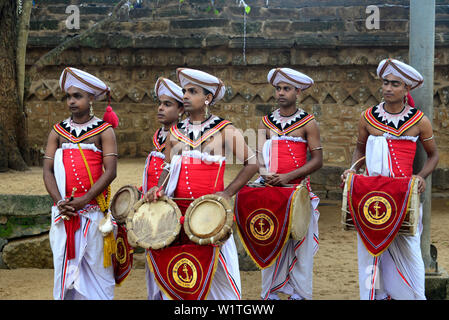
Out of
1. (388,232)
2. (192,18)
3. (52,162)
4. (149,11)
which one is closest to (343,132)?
(192,18)

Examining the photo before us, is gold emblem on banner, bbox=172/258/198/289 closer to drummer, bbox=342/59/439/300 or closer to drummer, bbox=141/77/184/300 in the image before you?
drummer, bbox=141/77/184/300

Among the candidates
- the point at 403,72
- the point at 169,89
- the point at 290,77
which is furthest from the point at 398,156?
the point at 169,89

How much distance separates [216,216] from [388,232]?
56.6 inches

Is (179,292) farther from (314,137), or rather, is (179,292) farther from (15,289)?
(15,289)

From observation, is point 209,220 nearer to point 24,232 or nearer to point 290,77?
point 290,77

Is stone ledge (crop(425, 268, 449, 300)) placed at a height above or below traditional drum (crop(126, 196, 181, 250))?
below

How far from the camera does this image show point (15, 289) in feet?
18.6

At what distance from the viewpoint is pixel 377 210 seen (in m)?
4.50

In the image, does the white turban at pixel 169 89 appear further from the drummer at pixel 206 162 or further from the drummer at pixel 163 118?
the drummer at pixel 206 162

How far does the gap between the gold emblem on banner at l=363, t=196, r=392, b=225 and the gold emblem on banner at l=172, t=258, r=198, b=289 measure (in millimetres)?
1436

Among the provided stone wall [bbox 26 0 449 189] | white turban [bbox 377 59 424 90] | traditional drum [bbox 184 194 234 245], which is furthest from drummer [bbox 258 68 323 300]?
stone wall [bbox 26 0 449 189]

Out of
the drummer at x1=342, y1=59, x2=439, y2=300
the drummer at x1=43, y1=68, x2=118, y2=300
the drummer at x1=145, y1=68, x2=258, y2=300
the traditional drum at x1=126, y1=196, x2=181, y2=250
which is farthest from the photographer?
the drummer at x1=342, y1=59, x2=439, y2=300

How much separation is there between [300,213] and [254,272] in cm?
170

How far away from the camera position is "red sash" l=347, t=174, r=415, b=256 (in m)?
4.43
